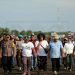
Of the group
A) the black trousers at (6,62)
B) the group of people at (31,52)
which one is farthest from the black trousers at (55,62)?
the black trousers at (6,62)

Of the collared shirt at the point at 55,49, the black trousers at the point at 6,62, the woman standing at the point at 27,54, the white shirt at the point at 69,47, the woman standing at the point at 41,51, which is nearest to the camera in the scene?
the woman standing at the point at 27,54

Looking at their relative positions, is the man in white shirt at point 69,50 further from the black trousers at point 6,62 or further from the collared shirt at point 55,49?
the black trousers at point 6,62

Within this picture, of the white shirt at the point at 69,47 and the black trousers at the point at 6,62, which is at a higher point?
the white shirt at the point at 69,47

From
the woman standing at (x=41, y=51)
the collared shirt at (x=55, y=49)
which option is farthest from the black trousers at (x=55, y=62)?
the woman standing at (x=41, y=51)

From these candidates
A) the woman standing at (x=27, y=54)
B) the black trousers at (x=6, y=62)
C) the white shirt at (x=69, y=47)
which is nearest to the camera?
the woman standing at (x=27, y=54)

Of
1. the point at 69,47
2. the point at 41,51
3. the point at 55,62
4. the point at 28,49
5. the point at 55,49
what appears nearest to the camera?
the point at 28,49

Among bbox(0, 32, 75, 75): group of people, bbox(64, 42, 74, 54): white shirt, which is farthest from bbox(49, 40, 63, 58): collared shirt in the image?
bbox(64, 42, 74, 54): white shirt

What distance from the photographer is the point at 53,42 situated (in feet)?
52.7

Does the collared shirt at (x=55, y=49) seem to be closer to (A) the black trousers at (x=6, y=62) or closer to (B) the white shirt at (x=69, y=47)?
(A) the black trousers at (x=6, y=62)

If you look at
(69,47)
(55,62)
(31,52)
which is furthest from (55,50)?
(69,47)

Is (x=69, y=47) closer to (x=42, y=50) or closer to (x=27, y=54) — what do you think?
(x=42, y=50)

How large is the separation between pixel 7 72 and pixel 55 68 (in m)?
1.99

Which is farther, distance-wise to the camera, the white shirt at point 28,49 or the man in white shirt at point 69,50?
the man in white shirt at point 69,50

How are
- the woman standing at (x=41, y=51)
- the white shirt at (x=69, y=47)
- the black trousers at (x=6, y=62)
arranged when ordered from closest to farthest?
the woman standing at (x=41, y=51)
the black trousers at (x=6, y=62)
the white shirt at (x=69, y=47)
